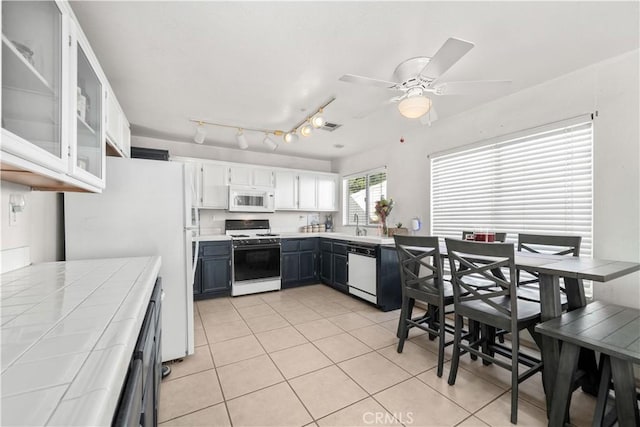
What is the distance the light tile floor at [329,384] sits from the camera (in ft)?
5.31

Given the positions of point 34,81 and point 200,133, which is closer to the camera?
point 34,81

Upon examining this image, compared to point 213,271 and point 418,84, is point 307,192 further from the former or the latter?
point 418,84

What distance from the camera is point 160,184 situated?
2.12 metres

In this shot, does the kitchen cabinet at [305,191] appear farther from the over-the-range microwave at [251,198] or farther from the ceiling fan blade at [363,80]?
the ceiling fan blade at [363,80]

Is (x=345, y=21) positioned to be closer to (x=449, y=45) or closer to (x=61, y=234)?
(x=449, y=45)

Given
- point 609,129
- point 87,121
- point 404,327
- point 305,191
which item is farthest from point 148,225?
point 609,129

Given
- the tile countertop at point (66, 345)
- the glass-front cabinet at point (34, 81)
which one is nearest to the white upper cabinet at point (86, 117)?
the glass-front cabinet at point (34, 81)

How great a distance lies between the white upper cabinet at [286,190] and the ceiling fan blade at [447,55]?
3404mm

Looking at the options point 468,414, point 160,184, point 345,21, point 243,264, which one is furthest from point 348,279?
point 345,21

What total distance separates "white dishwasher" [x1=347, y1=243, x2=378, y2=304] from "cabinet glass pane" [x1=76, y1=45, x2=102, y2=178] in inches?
113

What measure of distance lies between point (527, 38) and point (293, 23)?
1.58 meters

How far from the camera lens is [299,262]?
4570 mm

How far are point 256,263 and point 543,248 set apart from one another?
11.5ft

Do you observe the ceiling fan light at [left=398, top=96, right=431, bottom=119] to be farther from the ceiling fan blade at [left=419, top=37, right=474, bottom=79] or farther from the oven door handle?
the oven door handle
